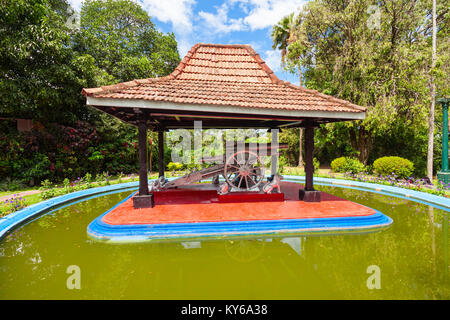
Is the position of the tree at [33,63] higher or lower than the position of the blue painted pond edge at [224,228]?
higher

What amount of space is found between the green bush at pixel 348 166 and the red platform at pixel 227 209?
20.6 ft

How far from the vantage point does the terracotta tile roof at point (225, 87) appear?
14.9 feet

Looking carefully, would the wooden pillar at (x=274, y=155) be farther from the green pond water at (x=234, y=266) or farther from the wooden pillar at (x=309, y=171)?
the green pond water at (x=234, y=266)

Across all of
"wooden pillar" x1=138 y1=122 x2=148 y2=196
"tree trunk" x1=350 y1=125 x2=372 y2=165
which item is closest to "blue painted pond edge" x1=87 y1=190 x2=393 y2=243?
"wooden pillar" x1=138 y1=122 x2=148 y2=196

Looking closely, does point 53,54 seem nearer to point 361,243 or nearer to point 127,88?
point 127,88

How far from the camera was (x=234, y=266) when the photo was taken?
3035 mm

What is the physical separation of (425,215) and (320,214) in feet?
9.39

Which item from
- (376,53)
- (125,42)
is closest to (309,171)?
(376,53)

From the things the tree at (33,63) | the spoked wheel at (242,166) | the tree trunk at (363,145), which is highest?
the tree at (33,63)

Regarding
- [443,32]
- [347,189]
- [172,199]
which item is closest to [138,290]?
[172,199]

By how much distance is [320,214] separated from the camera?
464 cm

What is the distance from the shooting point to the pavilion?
4.41 metres

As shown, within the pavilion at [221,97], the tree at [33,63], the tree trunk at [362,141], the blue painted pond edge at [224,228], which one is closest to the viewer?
the blue painted pond edge at [224,228]

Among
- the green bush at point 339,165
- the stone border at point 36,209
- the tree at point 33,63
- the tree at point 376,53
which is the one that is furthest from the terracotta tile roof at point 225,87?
the green bush at point 339,165
